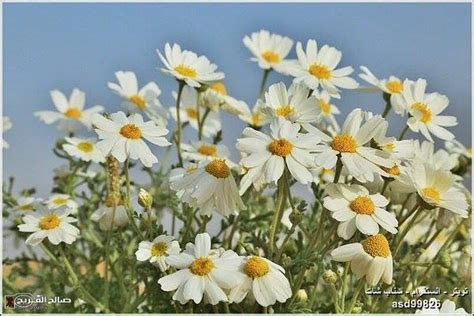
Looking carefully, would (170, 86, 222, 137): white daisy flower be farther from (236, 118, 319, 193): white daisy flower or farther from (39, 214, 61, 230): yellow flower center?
(236, 118, 319, 193): white daisy flower

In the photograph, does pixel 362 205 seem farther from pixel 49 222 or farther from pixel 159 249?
pixel 49 222

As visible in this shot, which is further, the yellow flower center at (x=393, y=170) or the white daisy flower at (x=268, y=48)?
the white daisy flower at (x=268, y=48)

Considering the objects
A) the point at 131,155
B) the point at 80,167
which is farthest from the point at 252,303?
the point at 80,167

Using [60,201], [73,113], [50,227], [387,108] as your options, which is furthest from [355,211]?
[73,113]

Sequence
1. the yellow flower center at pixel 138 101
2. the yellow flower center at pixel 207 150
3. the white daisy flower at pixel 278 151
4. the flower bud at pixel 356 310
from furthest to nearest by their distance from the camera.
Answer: the yellow flower center at pixel 138 101 < the yellow flower center at pixel 207 150 < the flower bud at pixel 356 310 < the white daisy flower at pixel 278 151

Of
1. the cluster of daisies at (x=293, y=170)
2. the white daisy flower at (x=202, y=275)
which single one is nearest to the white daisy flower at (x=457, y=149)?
the cluster of daisies at (x=293, y=170)

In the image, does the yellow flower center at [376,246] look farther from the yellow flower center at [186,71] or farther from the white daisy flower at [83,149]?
the white daisy flower at [83,149]

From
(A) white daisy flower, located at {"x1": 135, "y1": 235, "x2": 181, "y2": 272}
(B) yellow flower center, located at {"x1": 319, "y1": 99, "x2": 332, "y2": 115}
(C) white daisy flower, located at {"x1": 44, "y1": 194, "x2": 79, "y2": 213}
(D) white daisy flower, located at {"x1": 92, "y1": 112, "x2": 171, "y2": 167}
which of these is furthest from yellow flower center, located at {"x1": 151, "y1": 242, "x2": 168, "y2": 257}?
(B) yellow flower center, located at {"x1": 319, "y1": 99, "x2": 332, "y2": 115}
